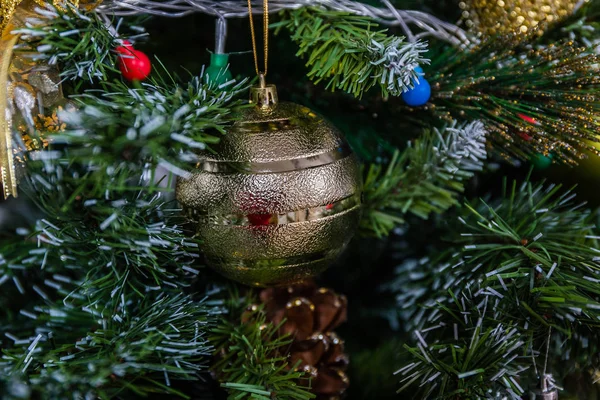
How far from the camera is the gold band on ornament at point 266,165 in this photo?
1.28ft

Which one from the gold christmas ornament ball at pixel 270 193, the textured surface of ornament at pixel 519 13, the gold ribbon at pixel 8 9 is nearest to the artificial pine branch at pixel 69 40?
the gold ribbon at pixel 8 9

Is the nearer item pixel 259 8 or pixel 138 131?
pixel 138 131

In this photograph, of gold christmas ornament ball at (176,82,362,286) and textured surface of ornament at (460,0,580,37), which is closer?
gold christmas ornament ball at (176,82,362,286)

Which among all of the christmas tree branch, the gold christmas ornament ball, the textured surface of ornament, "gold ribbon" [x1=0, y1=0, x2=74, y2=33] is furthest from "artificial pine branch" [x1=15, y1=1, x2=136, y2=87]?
the textured surface of ornament

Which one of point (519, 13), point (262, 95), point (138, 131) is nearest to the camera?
point (138, 131)

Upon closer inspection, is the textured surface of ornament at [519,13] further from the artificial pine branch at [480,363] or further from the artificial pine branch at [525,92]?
the artificial pine branch at [480,363]

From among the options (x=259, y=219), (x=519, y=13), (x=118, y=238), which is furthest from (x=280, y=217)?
(x=519, y=13)

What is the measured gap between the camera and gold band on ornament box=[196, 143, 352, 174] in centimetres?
39

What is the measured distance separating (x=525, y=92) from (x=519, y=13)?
10 cm

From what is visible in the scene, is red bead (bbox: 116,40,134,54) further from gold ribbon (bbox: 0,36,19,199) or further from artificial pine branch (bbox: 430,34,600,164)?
artificial pine branch (bbox: 430,34,600,164)

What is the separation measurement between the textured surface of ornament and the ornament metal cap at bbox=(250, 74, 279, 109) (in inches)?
9.5

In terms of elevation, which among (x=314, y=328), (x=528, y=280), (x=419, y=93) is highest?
(x=419, y=93)

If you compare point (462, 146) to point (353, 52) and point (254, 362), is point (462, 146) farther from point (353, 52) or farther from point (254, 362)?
point (254, 362)

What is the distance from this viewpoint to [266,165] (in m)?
0.39
